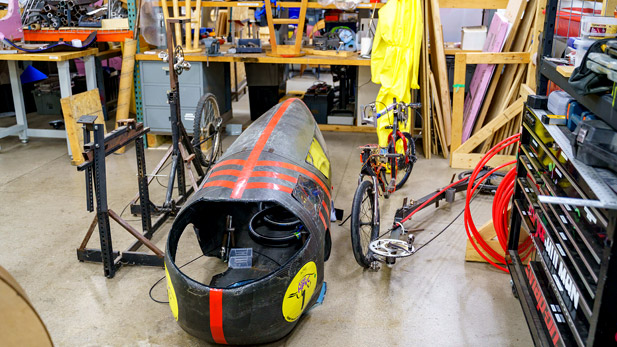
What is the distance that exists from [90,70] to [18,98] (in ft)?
3.31

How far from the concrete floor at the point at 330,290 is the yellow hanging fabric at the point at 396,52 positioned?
108cm

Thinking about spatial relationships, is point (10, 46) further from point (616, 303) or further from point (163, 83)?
point (616, 303)

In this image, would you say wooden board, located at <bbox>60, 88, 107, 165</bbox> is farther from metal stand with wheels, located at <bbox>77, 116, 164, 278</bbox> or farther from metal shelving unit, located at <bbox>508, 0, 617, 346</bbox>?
metal shelving unit, located at <bbox>508, 0, 617, 346</bbox>

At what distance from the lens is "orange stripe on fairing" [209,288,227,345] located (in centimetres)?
283

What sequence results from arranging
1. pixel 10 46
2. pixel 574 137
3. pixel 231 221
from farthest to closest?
1. pixel 10 46
2. pixel 231 221
3. pixel 574 137

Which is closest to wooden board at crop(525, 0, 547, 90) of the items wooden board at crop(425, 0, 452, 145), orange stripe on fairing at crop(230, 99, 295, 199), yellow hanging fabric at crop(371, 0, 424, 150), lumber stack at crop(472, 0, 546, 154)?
lumber stack at crop(472, 0, 546, 154)

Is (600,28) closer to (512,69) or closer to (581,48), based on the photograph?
(581,48)

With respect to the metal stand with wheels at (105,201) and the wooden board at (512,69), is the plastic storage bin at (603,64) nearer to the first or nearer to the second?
the metal stand with wheels at (105,201)

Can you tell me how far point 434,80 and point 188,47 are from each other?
9.17ft

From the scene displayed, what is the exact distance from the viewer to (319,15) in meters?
11.4

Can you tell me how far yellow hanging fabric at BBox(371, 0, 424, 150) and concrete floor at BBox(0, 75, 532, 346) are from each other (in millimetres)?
1079

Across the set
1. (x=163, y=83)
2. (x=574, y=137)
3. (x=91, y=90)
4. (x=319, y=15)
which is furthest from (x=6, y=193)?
(x=319, y=15)

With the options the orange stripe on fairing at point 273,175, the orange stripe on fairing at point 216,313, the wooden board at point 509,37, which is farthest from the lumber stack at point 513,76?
the orange stripe on fairing at point 216,313

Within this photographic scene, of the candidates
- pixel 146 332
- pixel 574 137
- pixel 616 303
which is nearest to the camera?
pixel 616 303
